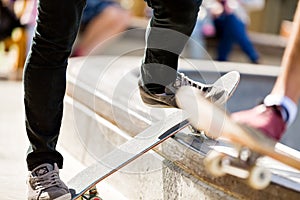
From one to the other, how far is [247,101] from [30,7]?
9.64ft

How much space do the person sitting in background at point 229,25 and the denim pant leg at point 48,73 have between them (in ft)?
18.9

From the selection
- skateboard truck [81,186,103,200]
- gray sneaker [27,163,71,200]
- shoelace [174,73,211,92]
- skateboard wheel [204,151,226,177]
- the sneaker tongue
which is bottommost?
skateboard truck [81,186,103,200]

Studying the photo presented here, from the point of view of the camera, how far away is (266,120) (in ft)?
9.53

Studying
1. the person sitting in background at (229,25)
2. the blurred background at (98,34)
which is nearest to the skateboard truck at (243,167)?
the blurred background at (98,34)

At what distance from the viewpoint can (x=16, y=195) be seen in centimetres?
314

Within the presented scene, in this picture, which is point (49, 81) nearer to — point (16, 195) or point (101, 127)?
point (16, 195)

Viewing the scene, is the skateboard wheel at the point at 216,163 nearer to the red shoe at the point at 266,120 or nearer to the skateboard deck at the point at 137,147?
the skateboard deck at the point at 137,147

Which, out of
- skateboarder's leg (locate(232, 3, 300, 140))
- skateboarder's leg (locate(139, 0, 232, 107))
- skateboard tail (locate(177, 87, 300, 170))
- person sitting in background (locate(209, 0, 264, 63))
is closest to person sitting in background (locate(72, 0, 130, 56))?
person sitting in background (locate(209, 0, 264, 63))

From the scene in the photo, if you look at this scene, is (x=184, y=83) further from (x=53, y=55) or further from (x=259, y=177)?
(x=259, y=177)

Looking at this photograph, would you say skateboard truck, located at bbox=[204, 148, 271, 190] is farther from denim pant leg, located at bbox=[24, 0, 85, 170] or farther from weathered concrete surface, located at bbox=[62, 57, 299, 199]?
denim pant leg, located at bbox=[24, 0, 85, 170]

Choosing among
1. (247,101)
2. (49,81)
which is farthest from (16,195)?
(247,101)

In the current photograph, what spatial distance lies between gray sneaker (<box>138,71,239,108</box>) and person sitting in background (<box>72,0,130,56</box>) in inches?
163

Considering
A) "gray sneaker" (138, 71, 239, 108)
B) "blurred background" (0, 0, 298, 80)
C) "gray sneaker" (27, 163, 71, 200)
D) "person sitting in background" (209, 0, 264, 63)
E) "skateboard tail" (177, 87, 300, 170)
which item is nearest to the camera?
"skateboard tail" (177, 87, 300, 170)

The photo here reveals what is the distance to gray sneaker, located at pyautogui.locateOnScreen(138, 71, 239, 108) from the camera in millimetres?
2701
